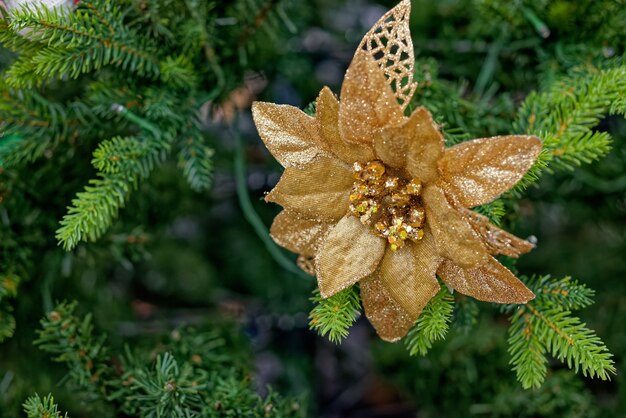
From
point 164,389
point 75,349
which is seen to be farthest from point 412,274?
point 75,349

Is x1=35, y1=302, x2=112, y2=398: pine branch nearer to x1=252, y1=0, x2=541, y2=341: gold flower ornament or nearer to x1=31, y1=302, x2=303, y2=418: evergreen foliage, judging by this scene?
x1=31, y1=302, x2=303, y2=418: evergreen foliage

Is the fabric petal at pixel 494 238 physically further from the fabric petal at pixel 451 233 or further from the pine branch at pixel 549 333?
the pine branch at pixel 549 333

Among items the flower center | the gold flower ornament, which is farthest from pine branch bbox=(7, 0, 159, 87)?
the flower center

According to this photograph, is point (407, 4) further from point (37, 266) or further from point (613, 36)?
point (37, 266)

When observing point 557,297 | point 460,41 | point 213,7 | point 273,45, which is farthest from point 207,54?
point 557,297

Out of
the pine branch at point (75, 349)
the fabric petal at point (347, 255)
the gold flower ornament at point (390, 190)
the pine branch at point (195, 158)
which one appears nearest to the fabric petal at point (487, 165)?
the gold flower ornament at point (390, 190)

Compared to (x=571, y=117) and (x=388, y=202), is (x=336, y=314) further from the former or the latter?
(x=571, y=117)
